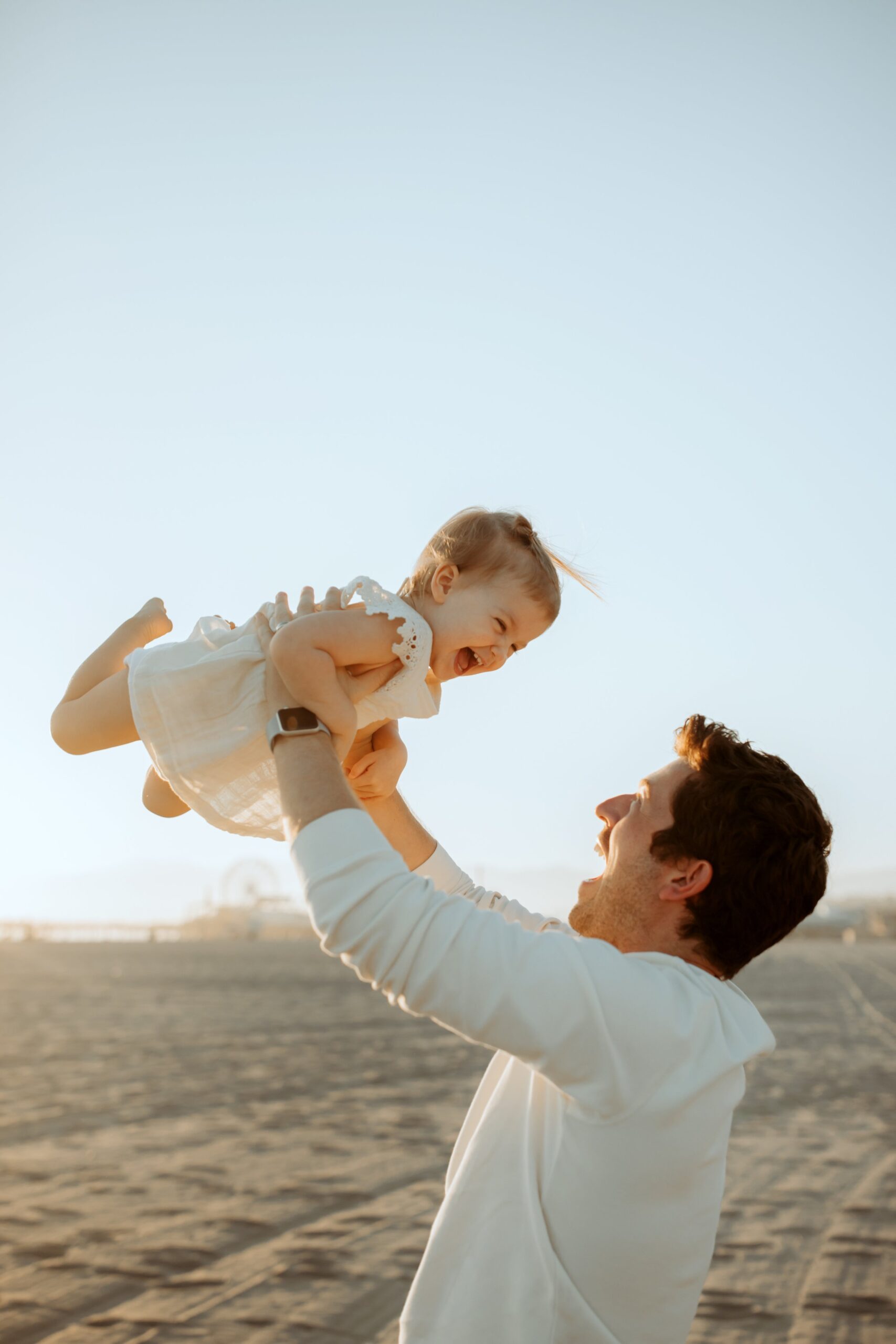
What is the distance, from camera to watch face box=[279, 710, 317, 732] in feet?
6.41

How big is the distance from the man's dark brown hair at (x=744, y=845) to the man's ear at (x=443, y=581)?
0.64 m

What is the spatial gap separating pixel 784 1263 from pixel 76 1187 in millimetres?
5054

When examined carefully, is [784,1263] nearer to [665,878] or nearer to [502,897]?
[502,897]

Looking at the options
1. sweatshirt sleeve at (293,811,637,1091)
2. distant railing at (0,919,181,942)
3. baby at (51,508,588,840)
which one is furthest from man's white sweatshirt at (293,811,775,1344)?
distant railing at (0,919,181,942)

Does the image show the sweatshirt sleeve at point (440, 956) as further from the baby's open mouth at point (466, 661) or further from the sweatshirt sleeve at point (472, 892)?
the sweatshirt sleeve at point (472, 892)

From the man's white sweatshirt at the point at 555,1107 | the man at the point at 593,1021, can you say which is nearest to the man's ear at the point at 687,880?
the man at the point at 593,1021

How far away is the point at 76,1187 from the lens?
28.4 ft

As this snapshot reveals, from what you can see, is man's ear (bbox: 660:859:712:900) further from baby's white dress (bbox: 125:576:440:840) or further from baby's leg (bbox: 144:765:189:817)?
baby's leg (bbox: 144:765:189:817)

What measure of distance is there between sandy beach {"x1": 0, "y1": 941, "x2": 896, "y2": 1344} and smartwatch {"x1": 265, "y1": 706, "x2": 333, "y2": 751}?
91cm

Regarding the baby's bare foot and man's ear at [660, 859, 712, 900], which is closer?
man's ear at [660, 859, 712, 900]

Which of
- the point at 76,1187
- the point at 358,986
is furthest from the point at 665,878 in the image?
the point at 358,986

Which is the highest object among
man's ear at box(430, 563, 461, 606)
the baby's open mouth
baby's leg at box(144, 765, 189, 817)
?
man's ear at box(430, 563, 461, 606)

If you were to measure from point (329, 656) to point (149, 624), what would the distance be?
0.66 metres

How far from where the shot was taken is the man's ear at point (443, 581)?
8.18ft
